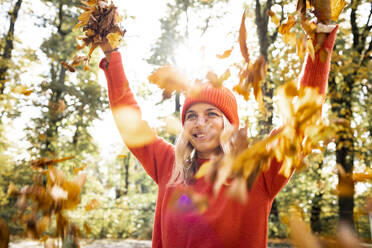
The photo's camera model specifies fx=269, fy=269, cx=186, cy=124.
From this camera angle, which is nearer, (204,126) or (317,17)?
(317,17)

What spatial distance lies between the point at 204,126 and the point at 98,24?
80 centimetres

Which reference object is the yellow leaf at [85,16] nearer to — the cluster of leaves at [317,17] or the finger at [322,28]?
the cluster of leaves at [317,17]

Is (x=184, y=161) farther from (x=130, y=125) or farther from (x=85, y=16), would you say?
(x=85, y=16)

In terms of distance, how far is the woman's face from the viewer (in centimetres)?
159

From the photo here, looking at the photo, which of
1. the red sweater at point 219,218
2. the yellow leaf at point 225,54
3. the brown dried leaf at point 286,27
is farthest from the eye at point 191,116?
the brown dried leaf at point 286,27

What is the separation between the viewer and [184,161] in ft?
5.49

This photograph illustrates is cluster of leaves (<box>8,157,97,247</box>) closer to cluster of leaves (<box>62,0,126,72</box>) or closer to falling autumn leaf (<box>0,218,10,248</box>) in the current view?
falling autumn leaf (<box>0,218,10,248</box>)

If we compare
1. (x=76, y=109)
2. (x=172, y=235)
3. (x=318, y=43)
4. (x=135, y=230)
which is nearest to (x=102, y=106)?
(x=76, y=109)

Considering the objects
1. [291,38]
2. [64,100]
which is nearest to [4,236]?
[291,38]

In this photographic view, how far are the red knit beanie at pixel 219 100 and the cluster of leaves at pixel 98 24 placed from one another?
0.62 metres

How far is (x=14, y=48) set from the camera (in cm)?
993

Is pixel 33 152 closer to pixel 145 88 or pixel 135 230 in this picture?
pixel 135 230

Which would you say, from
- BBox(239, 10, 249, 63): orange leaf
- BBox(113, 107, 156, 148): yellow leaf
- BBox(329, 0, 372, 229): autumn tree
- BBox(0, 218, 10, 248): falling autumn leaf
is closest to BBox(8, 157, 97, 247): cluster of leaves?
BBox(0, 218, 10, 248): falling autumn leaf

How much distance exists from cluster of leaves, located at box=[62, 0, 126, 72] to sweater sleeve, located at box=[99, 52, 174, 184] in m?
0.28
